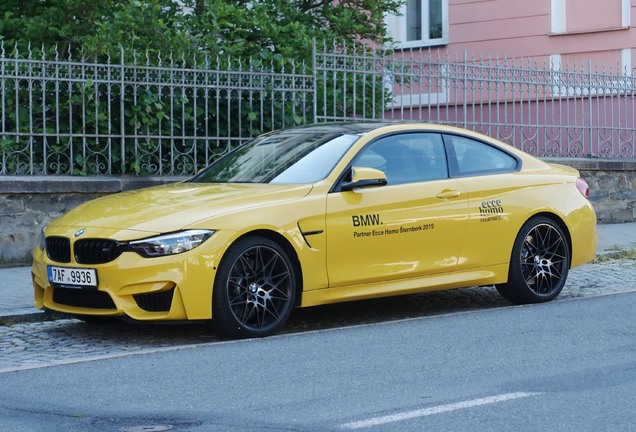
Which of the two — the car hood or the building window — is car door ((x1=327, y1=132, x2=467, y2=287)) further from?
the building window

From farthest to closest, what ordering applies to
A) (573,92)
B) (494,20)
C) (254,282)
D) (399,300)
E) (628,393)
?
(494,20) → (573,92) → (399,300) → (254,282) → (628,393)

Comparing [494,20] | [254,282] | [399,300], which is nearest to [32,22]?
[399,300]

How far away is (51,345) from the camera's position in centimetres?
879

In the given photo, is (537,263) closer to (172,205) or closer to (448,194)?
(448,194)

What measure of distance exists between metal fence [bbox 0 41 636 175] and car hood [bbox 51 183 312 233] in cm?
412

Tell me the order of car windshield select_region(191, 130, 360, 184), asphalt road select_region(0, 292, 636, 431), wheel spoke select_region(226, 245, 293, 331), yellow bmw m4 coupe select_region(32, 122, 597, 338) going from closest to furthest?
asphalt road select_region(0, 292, 636, 431), yellow bmw m4 coupe select_region(32, 122, 597, 338), wheel spoke select_region(226, 245, 293, 331), car windshield select_region(191, 130, 360, 184)

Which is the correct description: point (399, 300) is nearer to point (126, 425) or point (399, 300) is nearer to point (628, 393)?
point (628, 393)

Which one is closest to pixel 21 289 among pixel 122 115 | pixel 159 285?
pixel 122 115

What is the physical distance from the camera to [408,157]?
387 inches

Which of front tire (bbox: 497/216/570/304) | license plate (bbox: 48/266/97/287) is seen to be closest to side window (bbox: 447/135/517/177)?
front tire (bbox: 497/216/570/304)

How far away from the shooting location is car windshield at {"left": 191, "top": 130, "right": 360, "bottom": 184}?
939 cm

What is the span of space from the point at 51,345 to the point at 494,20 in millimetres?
15895

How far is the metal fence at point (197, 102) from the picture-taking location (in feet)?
43.4

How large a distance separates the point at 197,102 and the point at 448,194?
17.1ft
